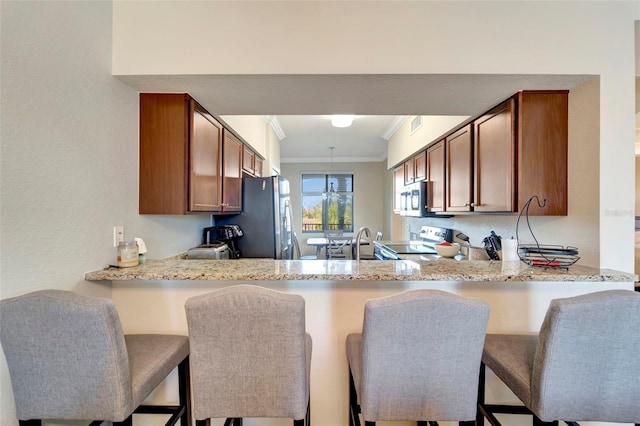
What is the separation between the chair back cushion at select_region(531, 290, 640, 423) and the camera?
0.90m

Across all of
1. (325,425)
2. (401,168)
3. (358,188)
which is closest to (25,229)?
(325,425)

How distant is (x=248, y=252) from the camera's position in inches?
112

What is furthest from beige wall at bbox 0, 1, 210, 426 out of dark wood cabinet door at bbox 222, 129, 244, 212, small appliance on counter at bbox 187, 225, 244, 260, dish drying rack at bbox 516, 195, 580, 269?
dish drying rack at bbox 516, 195, 580, 269

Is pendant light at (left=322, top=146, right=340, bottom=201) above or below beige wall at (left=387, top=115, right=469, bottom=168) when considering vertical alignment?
below

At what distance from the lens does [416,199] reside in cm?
343

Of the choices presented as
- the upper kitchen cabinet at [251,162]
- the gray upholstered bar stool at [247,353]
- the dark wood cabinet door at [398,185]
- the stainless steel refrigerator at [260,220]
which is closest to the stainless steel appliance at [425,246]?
the dark wood cabinet door at [398,185]

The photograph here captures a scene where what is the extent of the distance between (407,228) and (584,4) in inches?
159

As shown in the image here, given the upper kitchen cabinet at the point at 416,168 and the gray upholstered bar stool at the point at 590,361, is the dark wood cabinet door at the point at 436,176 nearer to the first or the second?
the upper kitchen cabinet at the point at 416,168

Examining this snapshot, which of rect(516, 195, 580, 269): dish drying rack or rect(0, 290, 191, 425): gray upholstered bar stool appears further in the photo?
rect(516, 195, 580, 269): dish drying rack

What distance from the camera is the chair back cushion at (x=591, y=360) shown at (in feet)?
2.95

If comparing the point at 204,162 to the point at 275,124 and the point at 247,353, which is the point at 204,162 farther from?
the point at 275,124

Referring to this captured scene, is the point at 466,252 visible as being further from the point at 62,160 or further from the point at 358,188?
the point at 358,188

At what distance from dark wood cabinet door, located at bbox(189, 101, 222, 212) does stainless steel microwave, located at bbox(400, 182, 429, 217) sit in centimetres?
226

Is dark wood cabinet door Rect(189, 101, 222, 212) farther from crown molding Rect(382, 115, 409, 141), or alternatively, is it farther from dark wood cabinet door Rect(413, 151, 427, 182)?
crown molding Rect(382, 115, 409, 141)
